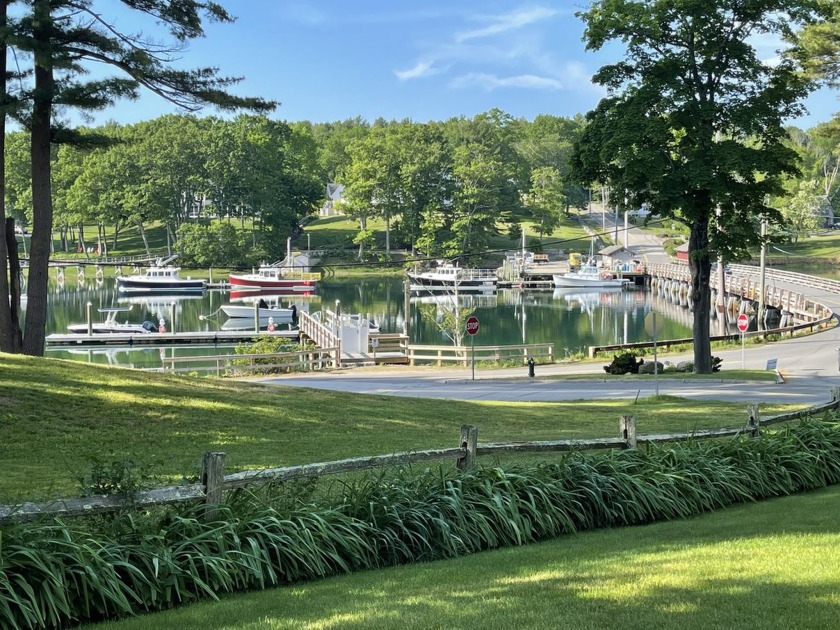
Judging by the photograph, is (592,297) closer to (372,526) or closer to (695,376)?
(695,376)

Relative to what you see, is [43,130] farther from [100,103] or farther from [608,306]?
[608,306]

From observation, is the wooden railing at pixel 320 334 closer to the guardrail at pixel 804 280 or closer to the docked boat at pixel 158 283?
the guardrail at pixel 804 280

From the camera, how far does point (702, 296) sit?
30.8 metres

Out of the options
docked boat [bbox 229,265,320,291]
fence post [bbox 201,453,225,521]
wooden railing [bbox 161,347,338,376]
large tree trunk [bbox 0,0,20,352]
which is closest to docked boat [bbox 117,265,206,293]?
docked boat [bbox 229,265,320,291]

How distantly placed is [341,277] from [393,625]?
4238 inches

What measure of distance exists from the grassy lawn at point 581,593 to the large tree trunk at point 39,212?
16.8 metres

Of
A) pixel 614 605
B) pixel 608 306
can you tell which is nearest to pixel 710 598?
pixel 614 605

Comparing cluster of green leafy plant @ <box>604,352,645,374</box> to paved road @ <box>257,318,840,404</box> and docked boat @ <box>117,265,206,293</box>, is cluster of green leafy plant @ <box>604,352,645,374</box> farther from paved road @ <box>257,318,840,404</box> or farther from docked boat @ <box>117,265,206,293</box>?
docked boat @ <box>117,265,206,293</box>

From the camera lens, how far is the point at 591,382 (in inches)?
1200

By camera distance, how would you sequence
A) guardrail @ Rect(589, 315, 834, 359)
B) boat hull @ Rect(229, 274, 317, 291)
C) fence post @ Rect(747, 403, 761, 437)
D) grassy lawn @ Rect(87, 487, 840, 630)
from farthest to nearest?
1. boat hull @ Rect(229, 274, 317, 291)
2. guardrail @ Rect(589, 315, 834, 359)
3. fence post @ Rect(747, 403, 761, 437)
4. grassy lawn @ Rect(87, 487, 840, 630)

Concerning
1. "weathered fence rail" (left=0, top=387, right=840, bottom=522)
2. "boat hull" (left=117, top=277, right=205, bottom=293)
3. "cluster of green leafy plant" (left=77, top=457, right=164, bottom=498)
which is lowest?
"weathered fence rail" (left=0, top=387, right=840, bottom=522)

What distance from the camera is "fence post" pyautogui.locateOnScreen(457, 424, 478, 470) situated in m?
8.92

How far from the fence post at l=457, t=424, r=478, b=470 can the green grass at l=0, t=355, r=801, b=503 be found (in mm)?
3590

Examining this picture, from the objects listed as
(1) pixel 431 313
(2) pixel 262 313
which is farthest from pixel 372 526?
(1) pixel 431 313
